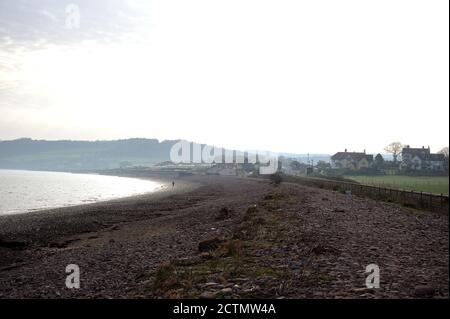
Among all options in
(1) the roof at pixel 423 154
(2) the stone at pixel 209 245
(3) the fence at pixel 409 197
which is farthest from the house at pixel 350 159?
(2) the stone at pixel 209 245

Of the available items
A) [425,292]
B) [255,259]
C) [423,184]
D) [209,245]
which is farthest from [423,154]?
[425,292]

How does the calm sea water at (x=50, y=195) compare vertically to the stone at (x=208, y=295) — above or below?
below

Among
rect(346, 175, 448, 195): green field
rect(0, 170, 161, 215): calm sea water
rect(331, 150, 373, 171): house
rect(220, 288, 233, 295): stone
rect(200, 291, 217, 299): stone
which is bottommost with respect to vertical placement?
rect(0, 170, 161, 215): calm sea water

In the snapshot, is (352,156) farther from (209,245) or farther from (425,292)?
(425,292)

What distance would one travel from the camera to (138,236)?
2764cm

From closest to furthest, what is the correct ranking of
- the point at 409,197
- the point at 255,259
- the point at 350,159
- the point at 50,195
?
the point at 255,259, the point at 409,197, the point at 50,195, the point at 350,159

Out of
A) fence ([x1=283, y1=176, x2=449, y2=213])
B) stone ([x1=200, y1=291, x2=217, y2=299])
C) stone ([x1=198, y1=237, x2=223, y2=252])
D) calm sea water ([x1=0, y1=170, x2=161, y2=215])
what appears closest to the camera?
stone ([x1=200, y1=291, x2=217, y2=299])

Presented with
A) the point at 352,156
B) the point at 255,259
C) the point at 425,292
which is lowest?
the point at 255,259

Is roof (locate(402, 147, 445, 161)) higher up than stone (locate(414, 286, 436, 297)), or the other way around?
roof (locate(402, 147, 445, 161))

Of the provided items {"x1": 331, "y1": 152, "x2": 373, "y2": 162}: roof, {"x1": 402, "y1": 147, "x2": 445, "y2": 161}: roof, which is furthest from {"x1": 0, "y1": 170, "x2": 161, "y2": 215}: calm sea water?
{"x1": 402, "y1": 147, "x2": 445, "y2": 161}: roof

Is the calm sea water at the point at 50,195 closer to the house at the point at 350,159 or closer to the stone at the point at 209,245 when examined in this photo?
the stone at the point at 209,245

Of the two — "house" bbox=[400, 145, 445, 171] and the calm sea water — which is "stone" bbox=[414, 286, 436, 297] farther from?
"house" bbox=[400, 145, 445, 171]
